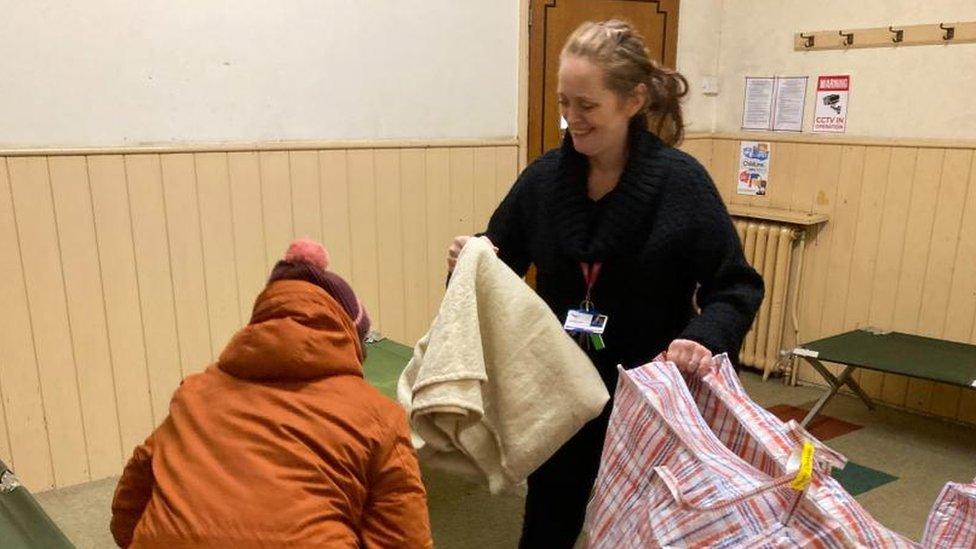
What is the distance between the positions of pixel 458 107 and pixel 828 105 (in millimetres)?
Answer: 1835

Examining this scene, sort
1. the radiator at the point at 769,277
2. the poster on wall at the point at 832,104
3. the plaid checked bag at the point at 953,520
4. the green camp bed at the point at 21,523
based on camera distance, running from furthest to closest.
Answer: the radiator at the point at 769,277 < the poster on wall at the point at 832,104 < the green camp bed at the point at 21,523 < the plaid checked bag at the point at 953,520

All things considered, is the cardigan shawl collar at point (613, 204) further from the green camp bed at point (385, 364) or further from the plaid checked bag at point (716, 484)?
the green camp bed at point (385, 364)

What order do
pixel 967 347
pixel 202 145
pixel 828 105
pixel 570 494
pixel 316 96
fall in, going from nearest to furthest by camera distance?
1. pixel 570 494
2. pixel 202 145
3. pixel 316 96
4. pixel 967 347
5. pixel 828 105

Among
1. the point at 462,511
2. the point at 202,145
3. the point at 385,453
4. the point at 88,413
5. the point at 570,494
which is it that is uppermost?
the point at 202,145

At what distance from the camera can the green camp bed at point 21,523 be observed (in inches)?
62.9

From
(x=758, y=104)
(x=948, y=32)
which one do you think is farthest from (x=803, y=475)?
(x=758, y=104)

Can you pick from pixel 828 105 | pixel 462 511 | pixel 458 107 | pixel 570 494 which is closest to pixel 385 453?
pixel 570 494

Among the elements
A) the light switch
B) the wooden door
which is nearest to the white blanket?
the wooden door

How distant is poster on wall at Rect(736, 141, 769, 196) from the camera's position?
13.5 ft

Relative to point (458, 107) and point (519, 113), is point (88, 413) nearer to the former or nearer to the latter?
point (458, 107)

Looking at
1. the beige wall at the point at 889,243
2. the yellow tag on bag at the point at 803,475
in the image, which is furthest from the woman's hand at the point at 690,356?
the beige wall at the point at 889,243

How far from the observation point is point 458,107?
3.41 metres

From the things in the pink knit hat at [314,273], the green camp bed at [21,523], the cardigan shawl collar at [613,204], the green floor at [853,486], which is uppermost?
the cardigan shawl collar at [613,204]

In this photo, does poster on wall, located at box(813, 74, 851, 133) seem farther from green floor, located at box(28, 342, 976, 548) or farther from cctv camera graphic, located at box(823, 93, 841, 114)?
green floor, located at box(28, 342, 976, 548)
